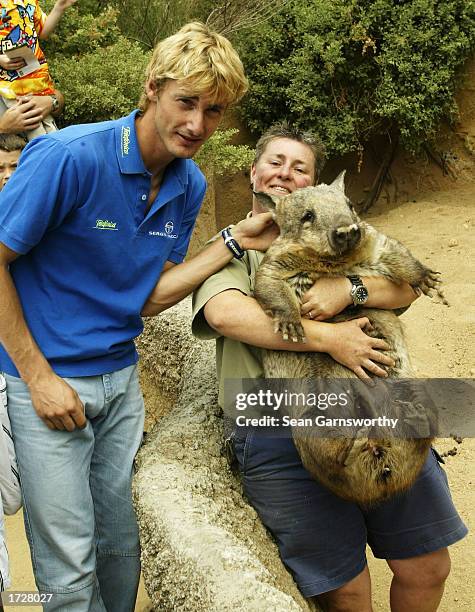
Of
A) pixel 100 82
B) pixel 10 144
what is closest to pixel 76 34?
pixel 100 82

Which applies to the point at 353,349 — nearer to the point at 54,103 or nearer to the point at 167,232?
the point at 167,232

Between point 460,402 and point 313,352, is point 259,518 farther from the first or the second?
point 460,402

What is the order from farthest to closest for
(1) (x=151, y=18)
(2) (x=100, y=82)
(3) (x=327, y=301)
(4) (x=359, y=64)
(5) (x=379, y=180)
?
(5) (x=379, y=180) → (4) (x=359, y=64) → (1) (x=151, y=18) → (2) (x=100, y=82) → (3) (x=327, y=301)

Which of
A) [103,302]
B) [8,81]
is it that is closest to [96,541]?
[103,302]

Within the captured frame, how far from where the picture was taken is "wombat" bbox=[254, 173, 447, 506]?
213cm

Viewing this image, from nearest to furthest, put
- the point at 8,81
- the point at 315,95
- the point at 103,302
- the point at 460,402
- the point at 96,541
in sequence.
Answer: the point at 103,302
the point at 96,541
the point at 460,402
the point at 8,81
the point at 315,95

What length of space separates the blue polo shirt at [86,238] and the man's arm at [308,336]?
0.34 m

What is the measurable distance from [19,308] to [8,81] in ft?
8.30

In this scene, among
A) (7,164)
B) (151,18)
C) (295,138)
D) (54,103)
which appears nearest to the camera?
(295,138)

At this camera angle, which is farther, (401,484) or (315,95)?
(315,95)

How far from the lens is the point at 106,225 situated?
2.22m

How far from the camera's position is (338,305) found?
228 centimetres

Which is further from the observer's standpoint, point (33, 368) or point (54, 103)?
point (54, 103)

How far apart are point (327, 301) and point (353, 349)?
187 mm
